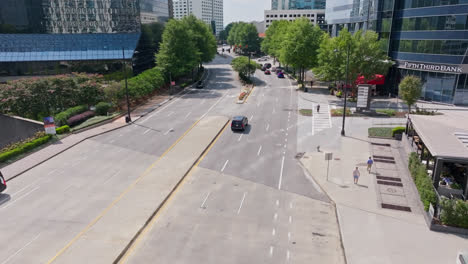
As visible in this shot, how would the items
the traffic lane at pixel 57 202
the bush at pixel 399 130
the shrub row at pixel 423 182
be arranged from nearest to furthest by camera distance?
the traffic lane at pixel 57 202, the shrub row at pixel 423 182, the bush at pixel 399 130

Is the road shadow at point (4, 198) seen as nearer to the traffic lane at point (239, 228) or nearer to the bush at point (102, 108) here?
the traffic lane at point (239, 228)

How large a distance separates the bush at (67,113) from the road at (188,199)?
21.4 ft

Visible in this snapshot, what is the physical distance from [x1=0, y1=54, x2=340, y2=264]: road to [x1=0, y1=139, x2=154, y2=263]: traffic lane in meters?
0.06

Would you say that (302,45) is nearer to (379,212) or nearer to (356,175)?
(356,175)

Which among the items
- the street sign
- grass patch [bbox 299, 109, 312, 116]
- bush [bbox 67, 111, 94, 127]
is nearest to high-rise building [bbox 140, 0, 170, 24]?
bush [bbox 67, 111, 94, 127]

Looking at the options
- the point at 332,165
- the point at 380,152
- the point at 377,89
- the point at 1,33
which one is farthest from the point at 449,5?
the point at 1,33

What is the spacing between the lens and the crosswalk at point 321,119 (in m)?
38.9

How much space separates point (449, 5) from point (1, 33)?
79549mm

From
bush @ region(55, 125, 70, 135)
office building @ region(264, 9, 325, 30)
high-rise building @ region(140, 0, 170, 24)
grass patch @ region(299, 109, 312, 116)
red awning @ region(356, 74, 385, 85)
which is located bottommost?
bush @ region(55, 125, 70, 135)

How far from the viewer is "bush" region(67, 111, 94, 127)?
39062mm

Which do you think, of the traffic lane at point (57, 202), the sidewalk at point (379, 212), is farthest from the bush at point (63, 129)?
the sidewalk at point (379, 212)

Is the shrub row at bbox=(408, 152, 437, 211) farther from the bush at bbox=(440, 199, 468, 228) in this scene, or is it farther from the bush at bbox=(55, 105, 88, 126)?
the bush at bbox=(55, 105, 88, 126)

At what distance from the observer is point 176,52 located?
63969 mm

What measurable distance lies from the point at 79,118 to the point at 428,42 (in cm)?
4773
